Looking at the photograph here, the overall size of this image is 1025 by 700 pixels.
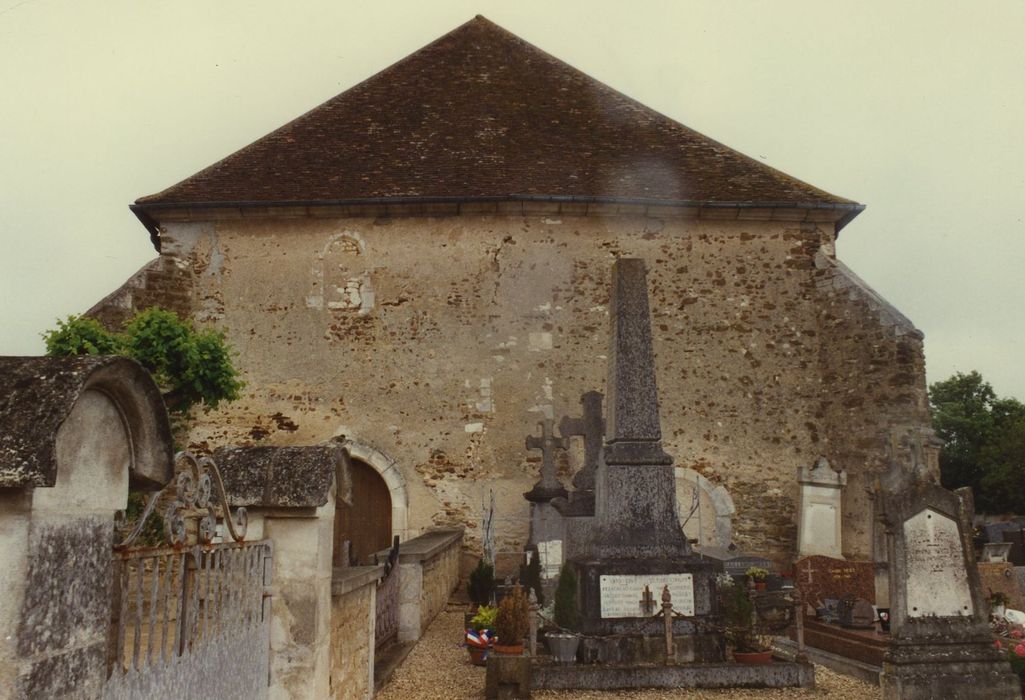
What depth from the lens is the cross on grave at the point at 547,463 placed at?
10500 mm

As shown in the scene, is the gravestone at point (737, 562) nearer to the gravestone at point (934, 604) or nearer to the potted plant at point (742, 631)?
the potted plant at point (742, 631)

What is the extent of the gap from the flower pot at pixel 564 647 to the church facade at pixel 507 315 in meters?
5.30

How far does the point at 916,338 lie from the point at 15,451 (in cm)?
1184

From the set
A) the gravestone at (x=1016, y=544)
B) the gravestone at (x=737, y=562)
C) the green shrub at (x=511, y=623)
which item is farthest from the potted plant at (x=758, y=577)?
the gravestone at (x=1016, y=544)

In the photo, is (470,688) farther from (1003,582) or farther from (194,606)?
(1003,582)

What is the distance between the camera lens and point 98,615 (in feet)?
6.25

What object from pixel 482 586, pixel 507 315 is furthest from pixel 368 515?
pixel 507 315

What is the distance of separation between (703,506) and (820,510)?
1.71m

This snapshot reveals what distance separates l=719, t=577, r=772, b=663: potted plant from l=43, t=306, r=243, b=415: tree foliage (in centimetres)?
719

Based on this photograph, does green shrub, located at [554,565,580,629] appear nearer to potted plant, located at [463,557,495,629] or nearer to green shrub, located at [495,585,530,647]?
green shrub, located at [495,585,530,647]

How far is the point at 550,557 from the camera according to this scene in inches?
375

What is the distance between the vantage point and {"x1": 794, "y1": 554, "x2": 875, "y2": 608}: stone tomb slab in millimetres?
9891

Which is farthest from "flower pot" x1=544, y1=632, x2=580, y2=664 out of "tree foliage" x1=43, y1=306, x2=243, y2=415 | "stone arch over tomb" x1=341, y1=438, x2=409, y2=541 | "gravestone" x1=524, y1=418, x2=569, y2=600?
"tree foliage" x1=43, y1=306, x2=243, y2=415

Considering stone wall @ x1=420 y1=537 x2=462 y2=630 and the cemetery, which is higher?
the cemetery
